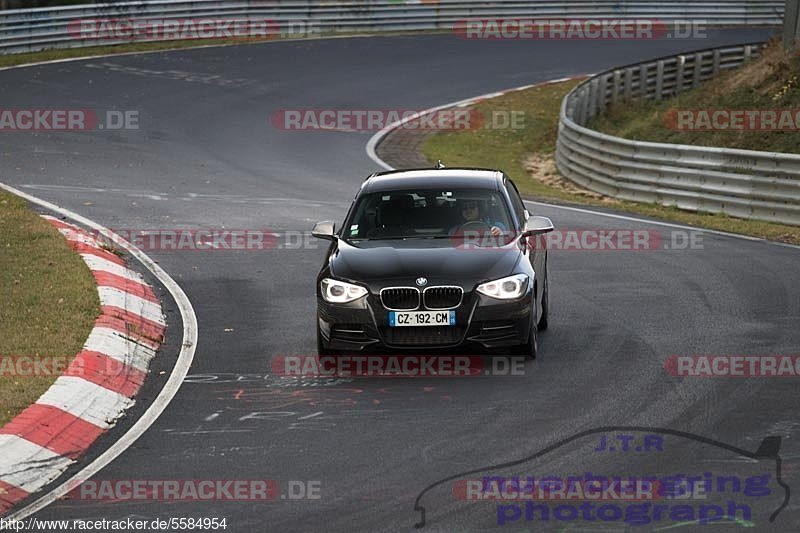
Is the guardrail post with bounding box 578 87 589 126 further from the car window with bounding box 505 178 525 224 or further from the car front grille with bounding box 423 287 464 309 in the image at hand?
the car front grille with bounding box 423 287 464 309

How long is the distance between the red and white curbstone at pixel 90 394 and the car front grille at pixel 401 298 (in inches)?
81.1

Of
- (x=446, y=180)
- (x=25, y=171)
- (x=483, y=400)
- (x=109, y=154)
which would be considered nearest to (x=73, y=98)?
(x=109, y=154)

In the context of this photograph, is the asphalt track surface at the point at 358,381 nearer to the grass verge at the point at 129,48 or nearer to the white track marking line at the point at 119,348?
the white track marking line at the point at 119,348

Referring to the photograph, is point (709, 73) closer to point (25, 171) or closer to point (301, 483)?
point (25, 171)

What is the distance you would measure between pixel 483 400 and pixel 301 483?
7.64 ft

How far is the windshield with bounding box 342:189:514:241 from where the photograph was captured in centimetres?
1204

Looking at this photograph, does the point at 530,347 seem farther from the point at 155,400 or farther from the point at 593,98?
the point at 593,98

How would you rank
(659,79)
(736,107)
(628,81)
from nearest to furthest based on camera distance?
(736,107) < (628,81) < (659,79)

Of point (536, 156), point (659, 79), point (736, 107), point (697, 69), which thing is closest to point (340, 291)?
point (736, 107)

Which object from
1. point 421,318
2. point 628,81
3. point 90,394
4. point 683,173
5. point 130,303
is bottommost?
point 628,81

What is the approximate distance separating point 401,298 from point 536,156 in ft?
61.4

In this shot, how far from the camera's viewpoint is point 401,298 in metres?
10.9

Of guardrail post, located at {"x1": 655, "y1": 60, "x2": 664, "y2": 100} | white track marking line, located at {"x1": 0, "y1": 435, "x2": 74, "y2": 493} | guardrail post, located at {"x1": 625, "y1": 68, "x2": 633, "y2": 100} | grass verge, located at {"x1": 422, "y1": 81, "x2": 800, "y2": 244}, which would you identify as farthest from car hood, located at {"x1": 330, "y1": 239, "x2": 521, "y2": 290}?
guardrail post, located at {"x1": 655, "y1": 60, "x2": 664, "y2": 100}

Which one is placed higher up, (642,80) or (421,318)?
(421,318)
